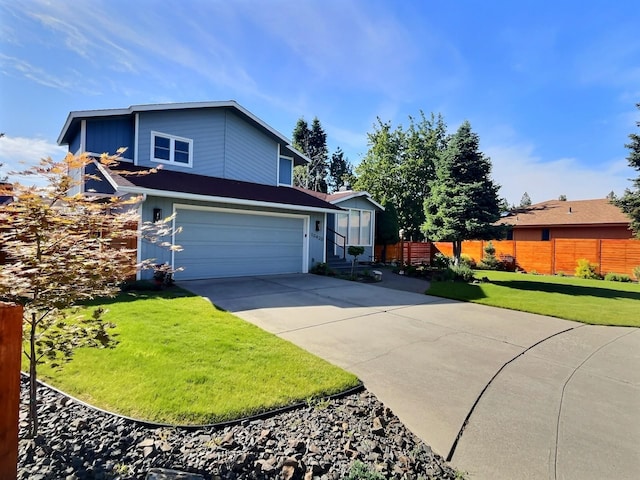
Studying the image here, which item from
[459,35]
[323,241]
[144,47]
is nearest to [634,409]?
[459,35]

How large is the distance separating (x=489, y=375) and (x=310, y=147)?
122 ft

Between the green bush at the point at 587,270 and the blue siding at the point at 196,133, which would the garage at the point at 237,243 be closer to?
the blue siding at the point at 196,133

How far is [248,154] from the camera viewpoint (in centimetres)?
1416

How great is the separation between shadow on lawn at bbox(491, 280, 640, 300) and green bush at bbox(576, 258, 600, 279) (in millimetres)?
4059

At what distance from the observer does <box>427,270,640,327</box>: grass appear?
7.89 m

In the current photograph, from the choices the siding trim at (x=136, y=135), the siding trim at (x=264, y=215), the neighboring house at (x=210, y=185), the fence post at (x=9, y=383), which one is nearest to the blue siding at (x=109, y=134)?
the neighboring house at (x=210, y=185)

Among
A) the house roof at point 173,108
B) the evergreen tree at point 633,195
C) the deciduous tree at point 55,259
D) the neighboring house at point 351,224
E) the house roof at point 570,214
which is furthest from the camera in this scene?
the house roof at point 570,214

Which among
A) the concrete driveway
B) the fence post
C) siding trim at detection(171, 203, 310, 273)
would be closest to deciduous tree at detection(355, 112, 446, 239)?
siding trim at detection(171, 203, 310, 273)

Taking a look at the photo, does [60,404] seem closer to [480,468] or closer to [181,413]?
[181,413]

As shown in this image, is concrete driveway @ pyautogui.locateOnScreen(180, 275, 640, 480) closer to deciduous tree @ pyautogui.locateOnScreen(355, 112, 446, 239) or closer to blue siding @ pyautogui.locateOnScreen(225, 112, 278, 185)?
blue siding @ pyautogui.locateOnScreen(225, 112, 278, 185)

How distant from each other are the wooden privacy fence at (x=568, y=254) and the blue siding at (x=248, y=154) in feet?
36.9

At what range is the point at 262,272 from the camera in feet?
41.2

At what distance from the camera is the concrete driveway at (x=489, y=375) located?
2755mm

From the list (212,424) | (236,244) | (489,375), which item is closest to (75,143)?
(236,244)
